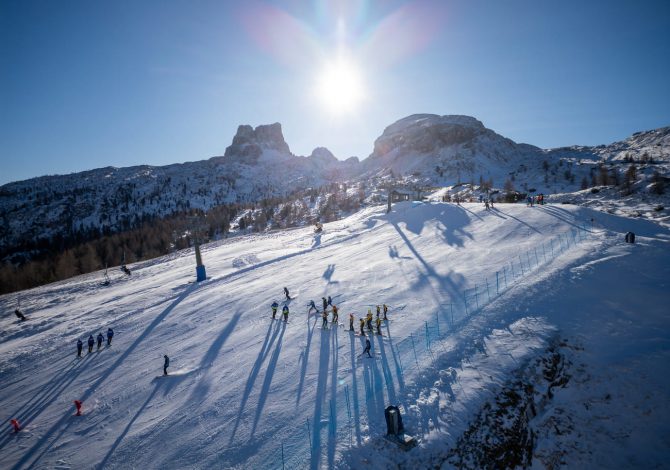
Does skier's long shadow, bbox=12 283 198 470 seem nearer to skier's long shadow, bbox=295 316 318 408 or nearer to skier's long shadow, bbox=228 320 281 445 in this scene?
skier's long shadow, bbox=228 320 281 445

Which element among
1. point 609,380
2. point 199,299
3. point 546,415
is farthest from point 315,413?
point 199,299

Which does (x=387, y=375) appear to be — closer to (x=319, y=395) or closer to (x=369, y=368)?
(x=369, y=368)

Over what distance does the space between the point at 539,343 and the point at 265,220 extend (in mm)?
102196

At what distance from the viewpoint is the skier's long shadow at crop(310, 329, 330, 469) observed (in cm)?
1075

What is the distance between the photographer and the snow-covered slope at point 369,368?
11.7m

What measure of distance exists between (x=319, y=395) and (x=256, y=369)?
4211mm

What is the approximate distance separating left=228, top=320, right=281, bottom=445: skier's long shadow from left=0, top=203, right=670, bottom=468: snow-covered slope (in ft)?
0.37

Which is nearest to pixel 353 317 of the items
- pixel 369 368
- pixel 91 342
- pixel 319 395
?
pixel 369 368

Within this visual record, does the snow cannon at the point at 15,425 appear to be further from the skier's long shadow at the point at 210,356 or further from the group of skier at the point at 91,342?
the skier's long shadow at the point at 210,356

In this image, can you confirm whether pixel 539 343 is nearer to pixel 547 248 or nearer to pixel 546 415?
pixel 546 415

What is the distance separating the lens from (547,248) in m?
27.0

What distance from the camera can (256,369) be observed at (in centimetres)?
1595

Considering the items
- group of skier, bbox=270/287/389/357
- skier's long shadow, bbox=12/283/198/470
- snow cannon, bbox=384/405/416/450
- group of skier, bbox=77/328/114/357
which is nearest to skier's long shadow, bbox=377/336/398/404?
A: group of skier, bbox=270/287/389/357

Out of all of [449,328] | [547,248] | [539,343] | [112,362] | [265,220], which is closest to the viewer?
[539,343]
